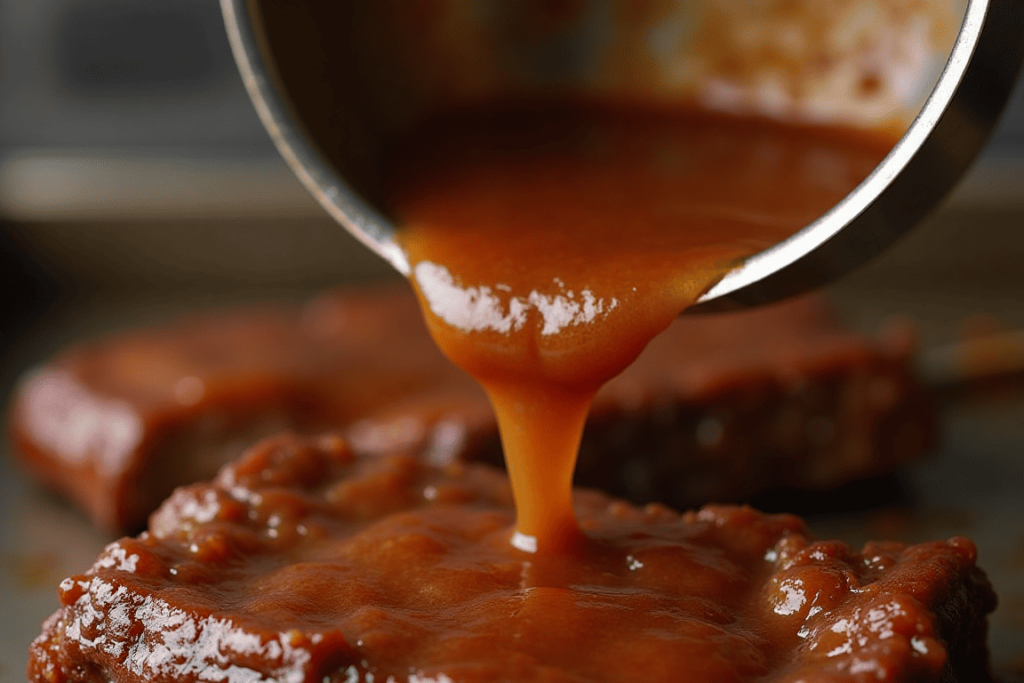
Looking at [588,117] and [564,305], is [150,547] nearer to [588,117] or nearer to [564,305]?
[564,305]

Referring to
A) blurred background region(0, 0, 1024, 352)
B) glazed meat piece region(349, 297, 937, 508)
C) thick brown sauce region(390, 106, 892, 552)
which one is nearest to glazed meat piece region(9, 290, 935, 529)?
glazed meat piece region(349, 297, 937, 508)

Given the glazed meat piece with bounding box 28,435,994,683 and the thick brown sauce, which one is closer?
the glazed meat piece with bounding box 28,435,994,683

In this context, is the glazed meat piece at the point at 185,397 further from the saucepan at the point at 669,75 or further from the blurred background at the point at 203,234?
the blurred background at the point at 203,234

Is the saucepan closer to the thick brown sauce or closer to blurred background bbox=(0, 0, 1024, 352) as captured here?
the thick brown sauce

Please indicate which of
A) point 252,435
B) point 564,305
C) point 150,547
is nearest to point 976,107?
point 564,305

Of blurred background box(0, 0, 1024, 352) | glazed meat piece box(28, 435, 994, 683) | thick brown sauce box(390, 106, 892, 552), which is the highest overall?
blurred background box(0, 0, 1024, 352)
